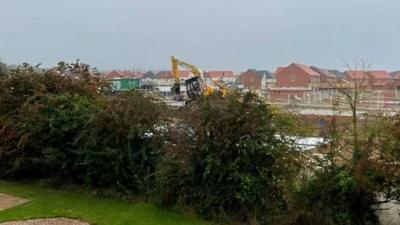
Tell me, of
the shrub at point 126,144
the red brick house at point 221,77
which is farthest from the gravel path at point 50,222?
the red brick house at point 221,77

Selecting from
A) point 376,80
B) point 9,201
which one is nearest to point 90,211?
point 9,201

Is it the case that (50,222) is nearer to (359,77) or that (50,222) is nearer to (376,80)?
(359,77)

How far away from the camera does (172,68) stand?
34.8 m

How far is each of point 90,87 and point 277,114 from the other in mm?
4423

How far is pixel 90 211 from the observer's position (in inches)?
323

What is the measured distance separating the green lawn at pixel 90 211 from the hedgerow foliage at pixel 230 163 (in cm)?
38

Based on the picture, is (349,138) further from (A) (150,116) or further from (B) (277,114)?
(A) (150,116)

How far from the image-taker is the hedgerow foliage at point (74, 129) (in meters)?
9.14

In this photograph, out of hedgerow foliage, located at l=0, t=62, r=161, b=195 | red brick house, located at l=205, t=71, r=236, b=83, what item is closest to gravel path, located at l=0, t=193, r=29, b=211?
hedgerow foliage, located at l=0, t=62, r=161, b=195

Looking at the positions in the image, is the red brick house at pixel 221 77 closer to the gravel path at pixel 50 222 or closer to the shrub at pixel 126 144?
the shrub at pixel 126 144

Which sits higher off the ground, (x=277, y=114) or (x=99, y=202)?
(x=277, y=114)

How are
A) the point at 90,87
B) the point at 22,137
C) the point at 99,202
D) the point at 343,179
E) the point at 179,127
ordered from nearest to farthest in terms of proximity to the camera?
the point at 343,179, the point at 179,127, the point at 99,202, the point at 22,137, the point at 90,87

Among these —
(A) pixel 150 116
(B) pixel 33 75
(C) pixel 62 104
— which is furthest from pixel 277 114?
(B) pixel 33 75

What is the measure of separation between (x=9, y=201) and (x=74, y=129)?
1.68 metres
